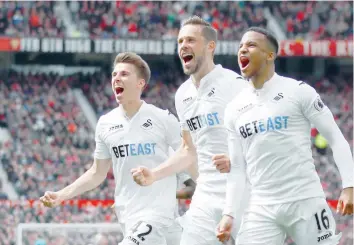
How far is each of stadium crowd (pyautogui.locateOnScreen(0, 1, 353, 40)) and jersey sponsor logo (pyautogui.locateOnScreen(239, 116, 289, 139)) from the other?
977 inches

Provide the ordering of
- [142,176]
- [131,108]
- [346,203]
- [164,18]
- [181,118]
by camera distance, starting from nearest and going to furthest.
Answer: [346,203] → [142,176] → [181,118] → [131,108] → [164,18]

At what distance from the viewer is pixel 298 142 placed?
7703 mm

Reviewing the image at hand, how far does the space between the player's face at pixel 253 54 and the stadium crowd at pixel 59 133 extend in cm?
1252

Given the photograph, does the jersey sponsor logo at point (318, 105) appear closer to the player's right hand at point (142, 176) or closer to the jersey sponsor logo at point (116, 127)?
the player's right hand at point (142, 176)

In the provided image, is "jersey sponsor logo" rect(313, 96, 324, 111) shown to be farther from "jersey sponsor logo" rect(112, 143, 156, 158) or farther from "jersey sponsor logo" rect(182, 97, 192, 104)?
"jersey sponsor logo" rect(112, 143, 156, 158)

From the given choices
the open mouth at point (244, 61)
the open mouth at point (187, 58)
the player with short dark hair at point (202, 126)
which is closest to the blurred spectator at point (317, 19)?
the player with short dark hair at point (202, 126)

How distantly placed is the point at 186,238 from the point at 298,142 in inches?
61.5

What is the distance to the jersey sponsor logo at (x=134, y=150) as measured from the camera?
9258 mm

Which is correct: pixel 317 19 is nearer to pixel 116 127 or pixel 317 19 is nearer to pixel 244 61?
pixel 116 127

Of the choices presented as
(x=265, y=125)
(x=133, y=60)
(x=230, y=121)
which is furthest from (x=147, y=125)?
(x=265, y=125)

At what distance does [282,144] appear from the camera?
7695mm

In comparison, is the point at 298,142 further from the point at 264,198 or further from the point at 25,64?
the point at 25,64

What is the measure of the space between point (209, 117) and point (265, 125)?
127cm

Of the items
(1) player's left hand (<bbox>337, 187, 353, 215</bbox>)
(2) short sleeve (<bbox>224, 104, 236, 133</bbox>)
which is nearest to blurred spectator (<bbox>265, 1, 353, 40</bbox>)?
(2) short sleeve (<bbox>224, 104, 236, 133</bbox>)
